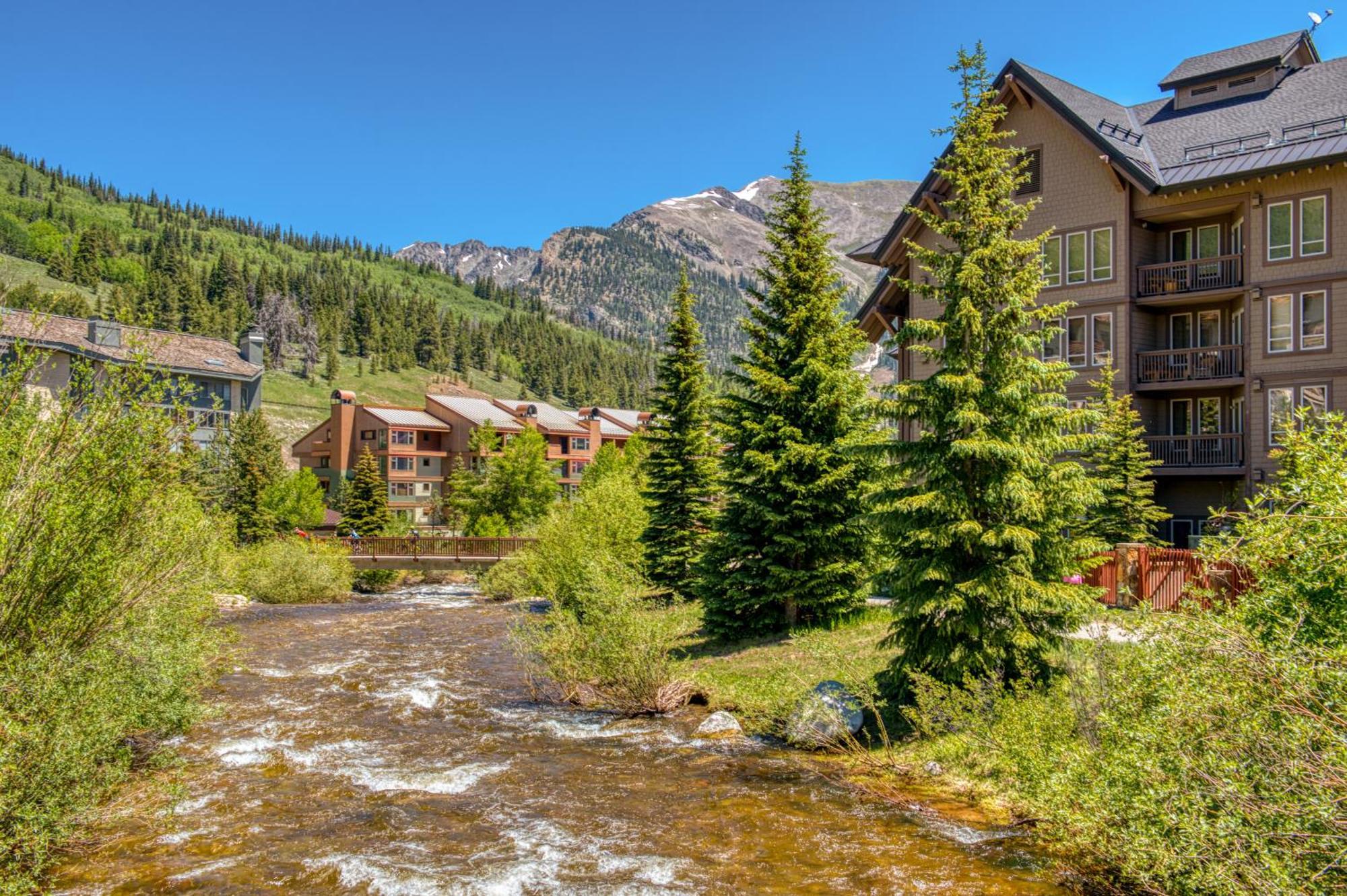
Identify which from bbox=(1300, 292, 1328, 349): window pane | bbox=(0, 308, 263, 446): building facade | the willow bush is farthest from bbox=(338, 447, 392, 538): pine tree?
bbox=(1300, 292, 1328, 349): window pane

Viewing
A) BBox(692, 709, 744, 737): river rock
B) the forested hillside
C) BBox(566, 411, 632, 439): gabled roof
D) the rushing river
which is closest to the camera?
the rushing river

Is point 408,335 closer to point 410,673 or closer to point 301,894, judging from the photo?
point 410,673

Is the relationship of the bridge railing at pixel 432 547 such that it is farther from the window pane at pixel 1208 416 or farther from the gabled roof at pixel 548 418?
the gabled roof at pixel 548 418

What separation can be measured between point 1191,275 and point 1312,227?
333cm

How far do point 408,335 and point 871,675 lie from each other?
143m

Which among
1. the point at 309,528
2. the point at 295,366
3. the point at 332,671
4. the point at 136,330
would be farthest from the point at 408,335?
the point at 136,330

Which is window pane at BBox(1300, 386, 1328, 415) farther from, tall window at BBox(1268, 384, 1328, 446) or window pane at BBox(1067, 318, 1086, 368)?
window pane at BBox(1067, 318, 1086, 368)

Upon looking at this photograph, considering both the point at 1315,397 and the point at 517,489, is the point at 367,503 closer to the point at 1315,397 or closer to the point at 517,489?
the point at 517,489

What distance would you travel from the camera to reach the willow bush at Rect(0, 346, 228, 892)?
9.76 meters

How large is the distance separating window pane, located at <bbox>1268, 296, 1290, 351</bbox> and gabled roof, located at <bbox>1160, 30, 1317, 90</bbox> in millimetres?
9457

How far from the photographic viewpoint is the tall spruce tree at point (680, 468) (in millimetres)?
30797

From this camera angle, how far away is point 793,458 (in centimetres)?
2128

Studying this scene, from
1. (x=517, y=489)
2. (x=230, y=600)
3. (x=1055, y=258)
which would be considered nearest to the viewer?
(x=1055, y=258)

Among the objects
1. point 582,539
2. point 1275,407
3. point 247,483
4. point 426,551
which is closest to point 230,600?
point 426,551
